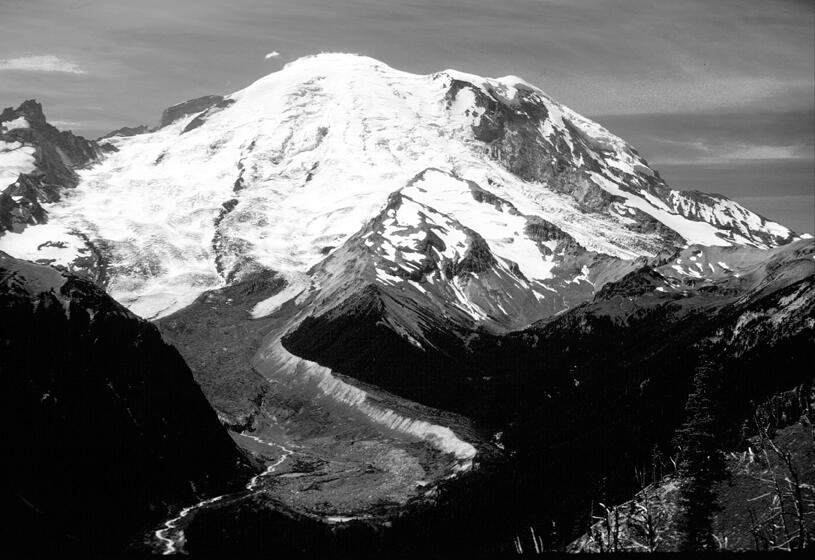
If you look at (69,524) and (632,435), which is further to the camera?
(632,435)

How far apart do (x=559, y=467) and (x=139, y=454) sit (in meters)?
66.6

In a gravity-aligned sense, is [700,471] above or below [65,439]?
above

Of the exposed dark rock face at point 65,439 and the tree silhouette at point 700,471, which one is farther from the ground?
the tree silhouette at point 700,471

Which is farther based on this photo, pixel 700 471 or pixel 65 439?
pixel 65 439

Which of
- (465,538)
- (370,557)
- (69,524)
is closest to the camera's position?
(370,557)

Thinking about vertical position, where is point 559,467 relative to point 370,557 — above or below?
below

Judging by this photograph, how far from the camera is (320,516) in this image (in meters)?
199

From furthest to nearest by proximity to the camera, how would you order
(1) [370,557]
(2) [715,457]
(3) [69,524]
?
(3) [69,524]
(2) [715,457]
(1) [370,557]

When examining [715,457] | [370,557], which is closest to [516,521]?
[715,457]

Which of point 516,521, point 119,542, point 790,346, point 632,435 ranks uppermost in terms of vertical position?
point 790,346

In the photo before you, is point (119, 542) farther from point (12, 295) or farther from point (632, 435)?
point (632, 435)

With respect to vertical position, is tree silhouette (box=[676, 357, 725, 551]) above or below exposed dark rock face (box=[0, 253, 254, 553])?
above

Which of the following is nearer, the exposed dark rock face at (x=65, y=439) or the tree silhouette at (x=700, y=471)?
the tree silhouette at (x=700, y=471)

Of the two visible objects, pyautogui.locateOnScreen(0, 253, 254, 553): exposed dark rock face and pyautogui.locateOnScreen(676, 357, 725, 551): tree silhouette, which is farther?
pyautogui.locateOnScreen(0, 253, 254, 553): exposed dark rock face
